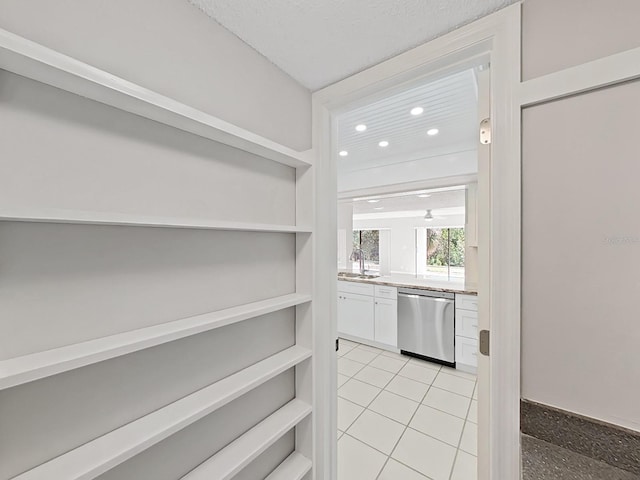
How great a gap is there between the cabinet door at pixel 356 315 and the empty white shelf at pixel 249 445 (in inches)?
106

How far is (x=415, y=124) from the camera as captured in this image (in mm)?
2602

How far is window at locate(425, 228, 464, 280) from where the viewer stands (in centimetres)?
514

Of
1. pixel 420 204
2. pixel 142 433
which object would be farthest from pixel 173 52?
pixel 420 204

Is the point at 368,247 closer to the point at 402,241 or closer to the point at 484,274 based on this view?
the point at 402,241

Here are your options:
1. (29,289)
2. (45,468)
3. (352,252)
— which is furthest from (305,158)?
(352,252)

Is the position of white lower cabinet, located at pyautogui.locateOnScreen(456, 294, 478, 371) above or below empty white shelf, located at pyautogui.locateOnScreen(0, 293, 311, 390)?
below

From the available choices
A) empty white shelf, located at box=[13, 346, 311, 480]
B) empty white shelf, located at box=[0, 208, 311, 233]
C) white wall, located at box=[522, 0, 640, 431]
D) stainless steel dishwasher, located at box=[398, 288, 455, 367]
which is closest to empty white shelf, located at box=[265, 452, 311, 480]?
empty white shelf, located at box=[13, 346, 311, 480]

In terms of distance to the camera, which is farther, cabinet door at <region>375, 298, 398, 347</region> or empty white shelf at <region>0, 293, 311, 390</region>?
cabinet door at <region>375, 298, 398, 347</region>

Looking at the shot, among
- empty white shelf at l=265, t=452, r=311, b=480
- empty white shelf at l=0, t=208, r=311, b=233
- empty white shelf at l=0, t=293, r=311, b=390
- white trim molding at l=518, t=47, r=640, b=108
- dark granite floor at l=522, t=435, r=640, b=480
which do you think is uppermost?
white trim molding at l=518, t=47, r=640, b=108

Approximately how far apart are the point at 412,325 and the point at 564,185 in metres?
2.96

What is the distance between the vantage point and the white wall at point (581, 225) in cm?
76

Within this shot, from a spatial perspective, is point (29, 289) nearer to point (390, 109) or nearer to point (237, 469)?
point (237, 469)

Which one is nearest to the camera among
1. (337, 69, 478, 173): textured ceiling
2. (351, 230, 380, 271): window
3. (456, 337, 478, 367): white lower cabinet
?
(337, 69, 478, 173): textured ceiling

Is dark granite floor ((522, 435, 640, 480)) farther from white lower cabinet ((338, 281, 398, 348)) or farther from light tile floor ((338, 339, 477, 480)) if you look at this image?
white lower cabinet ((338, 281, 398, 348))
